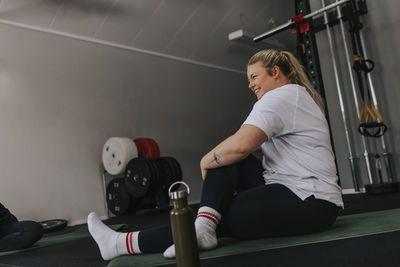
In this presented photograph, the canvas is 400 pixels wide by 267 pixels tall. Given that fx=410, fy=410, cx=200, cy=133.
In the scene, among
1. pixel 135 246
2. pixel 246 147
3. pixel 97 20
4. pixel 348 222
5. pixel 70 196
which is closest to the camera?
pixel 246 147

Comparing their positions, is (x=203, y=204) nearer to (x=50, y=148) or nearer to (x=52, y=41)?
(x=50, y=148)

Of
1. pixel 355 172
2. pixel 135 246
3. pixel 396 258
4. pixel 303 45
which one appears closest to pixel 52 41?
pixel 303 45

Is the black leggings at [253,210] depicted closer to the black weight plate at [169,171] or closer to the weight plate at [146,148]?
the black weight plate at [169,171]

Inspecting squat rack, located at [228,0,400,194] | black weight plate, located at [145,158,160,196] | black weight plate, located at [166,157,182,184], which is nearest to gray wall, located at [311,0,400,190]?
squat rack, located at [228,0,400,194]

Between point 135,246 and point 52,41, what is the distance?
148 inches

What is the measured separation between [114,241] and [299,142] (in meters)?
0.72

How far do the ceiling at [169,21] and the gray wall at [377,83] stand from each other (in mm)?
2183

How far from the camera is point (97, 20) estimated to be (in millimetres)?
4820

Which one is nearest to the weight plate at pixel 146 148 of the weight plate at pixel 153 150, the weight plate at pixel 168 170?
the weight plate at pixel 153 150

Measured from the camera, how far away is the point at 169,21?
5.48m

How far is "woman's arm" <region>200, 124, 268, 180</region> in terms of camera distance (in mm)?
1293

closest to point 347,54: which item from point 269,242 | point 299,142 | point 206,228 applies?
point 299,142

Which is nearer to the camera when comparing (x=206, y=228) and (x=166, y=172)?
(x=206, y=228)

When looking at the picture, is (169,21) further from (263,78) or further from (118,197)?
(263,78)
